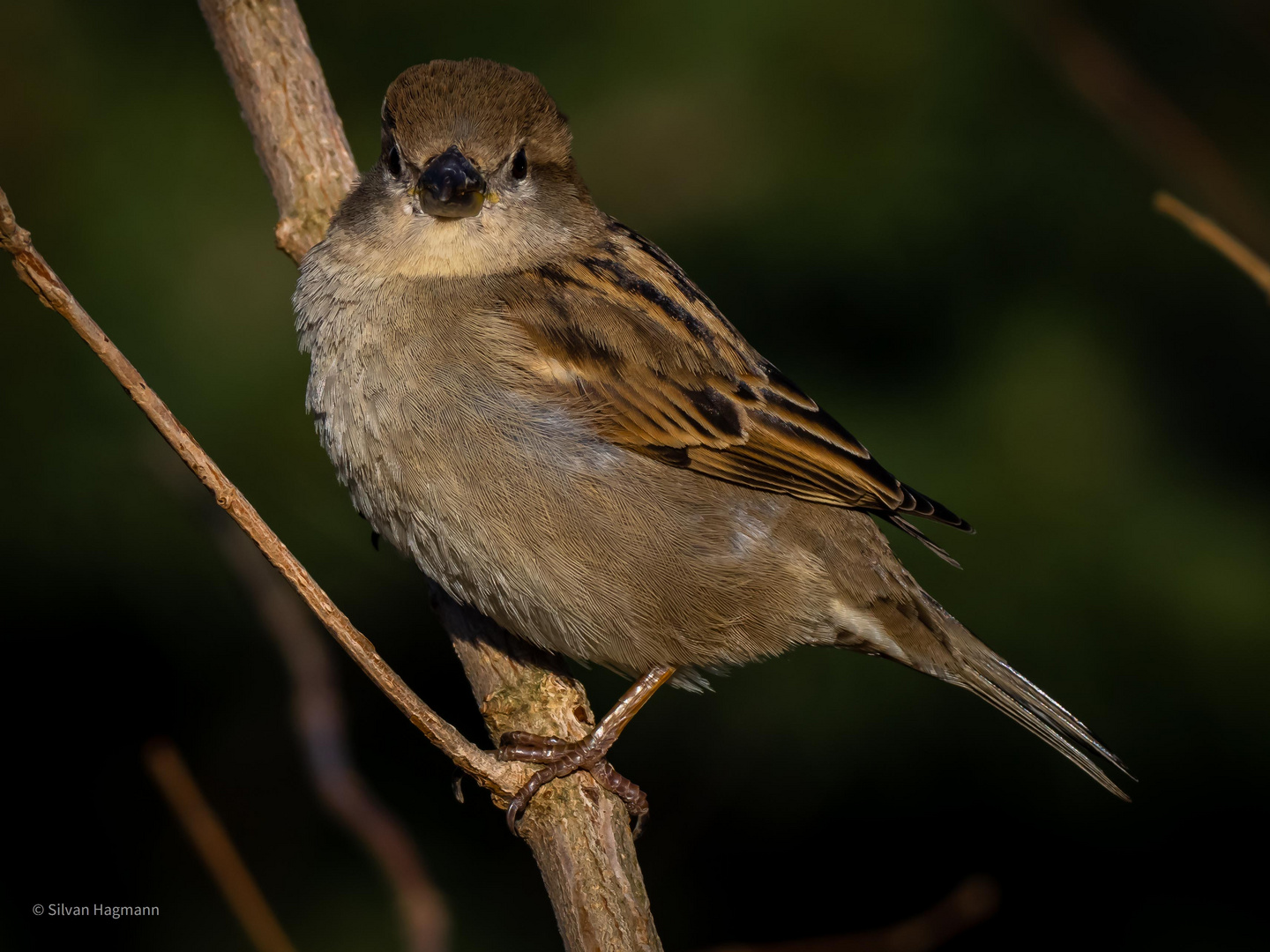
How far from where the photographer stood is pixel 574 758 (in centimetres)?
277

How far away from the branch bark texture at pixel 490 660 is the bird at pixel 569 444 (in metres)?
0.09

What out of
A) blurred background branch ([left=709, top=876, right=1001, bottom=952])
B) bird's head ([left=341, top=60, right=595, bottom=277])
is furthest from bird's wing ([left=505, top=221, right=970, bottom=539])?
blurred background branch ([left=709, top=876, right=1001, bottom=952])

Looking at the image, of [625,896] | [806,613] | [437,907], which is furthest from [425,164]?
[437,907]

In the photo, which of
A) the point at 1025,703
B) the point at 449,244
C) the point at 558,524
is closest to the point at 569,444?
the point at 558,524

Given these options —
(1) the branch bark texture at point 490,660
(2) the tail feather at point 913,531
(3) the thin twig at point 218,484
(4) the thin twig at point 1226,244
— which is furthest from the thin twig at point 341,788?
(2) the tail feather at point 913,531

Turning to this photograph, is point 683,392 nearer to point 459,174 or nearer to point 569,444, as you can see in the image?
point 569,444

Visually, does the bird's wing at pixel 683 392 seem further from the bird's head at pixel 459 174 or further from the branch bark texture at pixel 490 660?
Result: the branch bark texture at pixel 490 660

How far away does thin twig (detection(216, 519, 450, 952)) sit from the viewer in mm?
1554

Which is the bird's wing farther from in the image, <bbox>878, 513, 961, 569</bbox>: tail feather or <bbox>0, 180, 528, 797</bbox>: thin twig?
<bbox>0, 180, 528, 797</bbox>: thin twig

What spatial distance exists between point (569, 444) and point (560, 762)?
69 cm

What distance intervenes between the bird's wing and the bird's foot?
677mm

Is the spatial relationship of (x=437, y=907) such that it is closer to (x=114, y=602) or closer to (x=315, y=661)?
(x=315, y=661)

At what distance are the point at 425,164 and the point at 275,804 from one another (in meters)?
2.01

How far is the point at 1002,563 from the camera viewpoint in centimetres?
372
